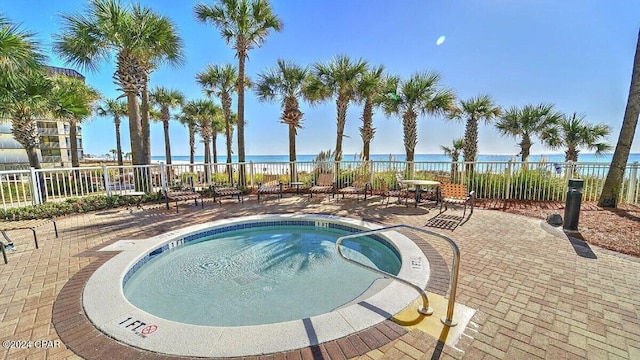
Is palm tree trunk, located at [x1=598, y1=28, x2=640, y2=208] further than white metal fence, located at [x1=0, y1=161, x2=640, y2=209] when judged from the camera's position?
No

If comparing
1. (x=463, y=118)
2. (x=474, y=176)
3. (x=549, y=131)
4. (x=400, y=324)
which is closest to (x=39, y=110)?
(x=400, y=324)

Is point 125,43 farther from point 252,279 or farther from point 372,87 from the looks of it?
point 372,87

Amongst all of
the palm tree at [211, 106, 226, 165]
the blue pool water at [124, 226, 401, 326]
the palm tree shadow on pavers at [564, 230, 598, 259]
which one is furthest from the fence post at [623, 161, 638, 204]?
the palm tree at [211, 106, 226, 165]

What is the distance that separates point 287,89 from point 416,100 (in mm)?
5833

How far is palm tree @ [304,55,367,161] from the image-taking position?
10711 millimetres

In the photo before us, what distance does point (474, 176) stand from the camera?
8422mm

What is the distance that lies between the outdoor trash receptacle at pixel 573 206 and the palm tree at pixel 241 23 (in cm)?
939

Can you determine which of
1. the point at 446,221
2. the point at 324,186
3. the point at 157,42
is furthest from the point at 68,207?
the point at 446,221

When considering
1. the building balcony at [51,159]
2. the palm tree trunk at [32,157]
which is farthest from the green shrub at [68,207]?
the building balcony at [51,159]

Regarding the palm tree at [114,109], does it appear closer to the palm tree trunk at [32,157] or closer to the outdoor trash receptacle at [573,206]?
the palm tree trunk at [32,157]

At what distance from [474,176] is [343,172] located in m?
4.47

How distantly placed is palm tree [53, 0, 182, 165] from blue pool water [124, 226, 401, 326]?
21.9 ft

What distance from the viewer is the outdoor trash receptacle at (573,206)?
4836 mm

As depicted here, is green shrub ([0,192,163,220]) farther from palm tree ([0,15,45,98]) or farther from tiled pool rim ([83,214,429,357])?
tiled pool rim ([83,214,429,357])
